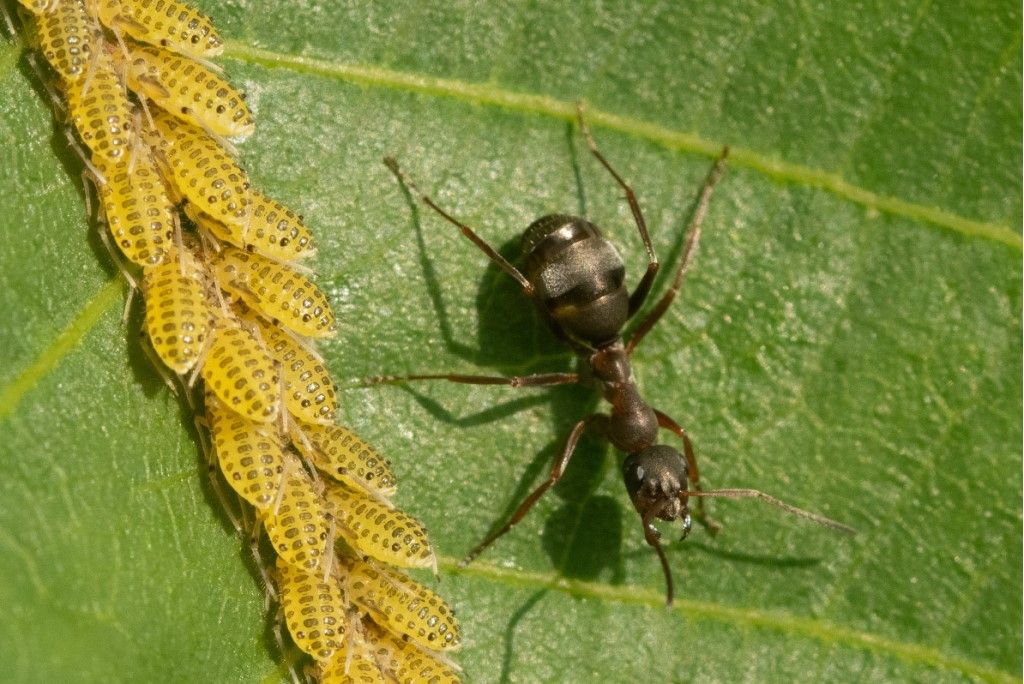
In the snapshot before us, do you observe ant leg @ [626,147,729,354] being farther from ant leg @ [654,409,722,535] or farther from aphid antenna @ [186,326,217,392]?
aphid antenna @ [186,326,217,392]

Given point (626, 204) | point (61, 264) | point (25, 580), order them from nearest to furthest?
point (25, 580)
point (61, 264)
point (626, 204)

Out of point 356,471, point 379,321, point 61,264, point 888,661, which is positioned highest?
point 61,264

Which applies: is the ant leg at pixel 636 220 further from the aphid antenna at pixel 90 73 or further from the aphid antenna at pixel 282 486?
the aphid antenna at pixel 90 73

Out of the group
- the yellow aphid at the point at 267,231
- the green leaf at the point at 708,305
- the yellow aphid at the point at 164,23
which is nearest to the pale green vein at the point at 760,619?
the green leaf at the point at 708,305

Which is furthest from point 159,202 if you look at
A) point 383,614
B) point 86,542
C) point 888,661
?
point 888,661

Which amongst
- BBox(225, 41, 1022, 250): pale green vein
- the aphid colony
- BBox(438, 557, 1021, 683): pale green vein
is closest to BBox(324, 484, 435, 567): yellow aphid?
the aphid colony

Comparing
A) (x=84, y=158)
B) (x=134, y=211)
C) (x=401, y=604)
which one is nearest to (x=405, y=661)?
(x=401, y=604)

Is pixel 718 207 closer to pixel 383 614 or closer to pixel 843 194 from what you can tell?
pixel 843 194

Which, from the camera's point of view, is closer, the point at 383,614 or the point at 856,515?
the point at 383,614
